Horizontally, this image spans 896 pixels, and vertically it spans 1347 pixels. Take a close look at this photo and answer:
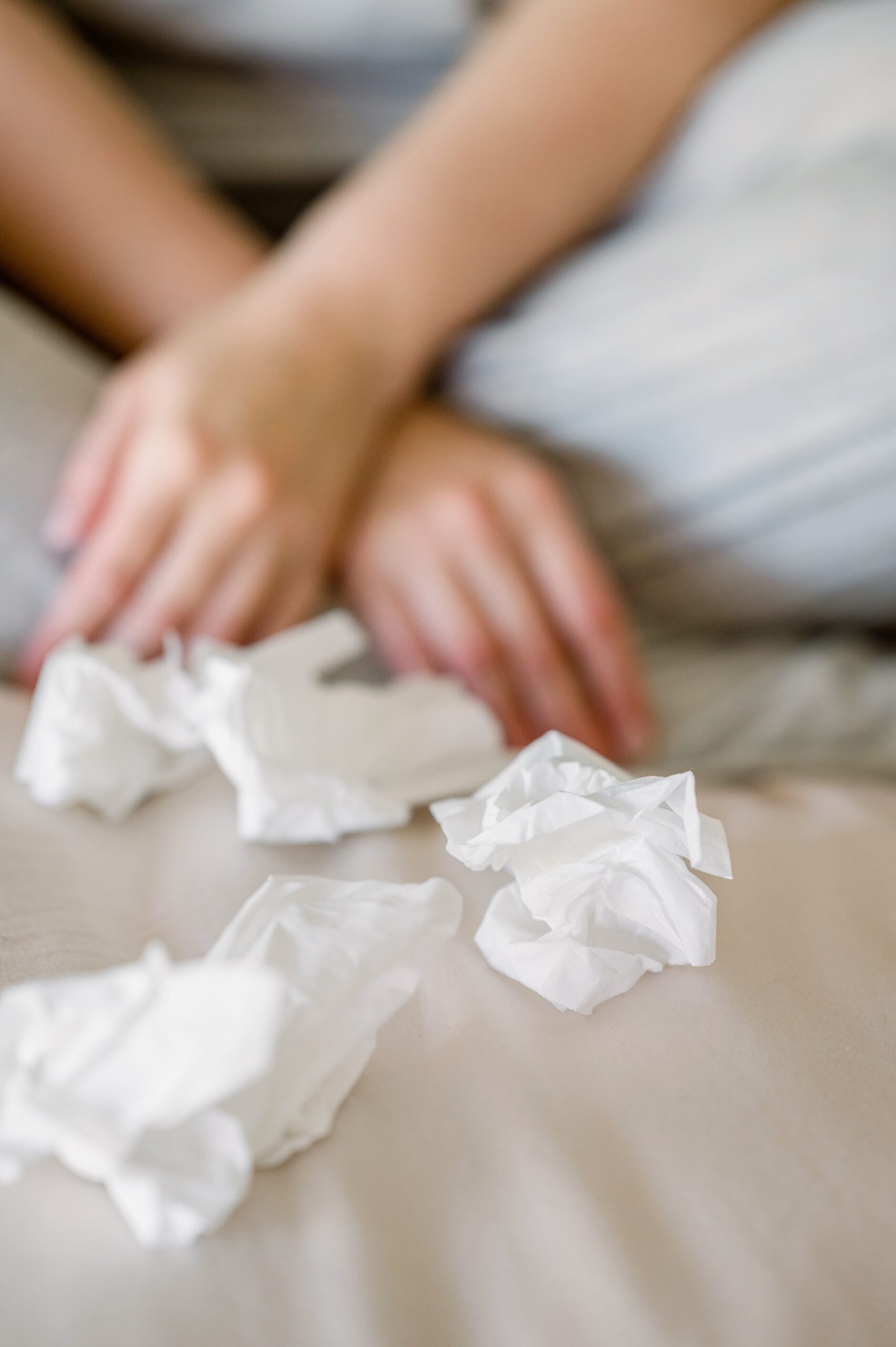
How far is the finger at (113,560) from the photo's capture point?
0.33 metres

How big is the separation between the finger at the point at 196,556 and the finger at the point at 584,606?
11cm

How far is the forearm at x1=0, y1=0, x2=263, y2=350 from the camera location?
443mm

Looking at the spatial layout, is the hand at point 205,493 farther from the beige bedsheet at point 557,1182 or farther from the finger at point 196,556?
the beige bedsheet at point 557,1182

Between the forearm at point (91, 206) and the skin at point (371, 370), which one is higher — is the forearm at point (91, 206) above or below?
above

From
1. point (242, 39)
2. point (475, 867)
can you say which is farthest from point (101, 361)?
point (475, 867)

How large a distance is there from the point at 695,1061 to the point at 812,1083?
0.02 meters

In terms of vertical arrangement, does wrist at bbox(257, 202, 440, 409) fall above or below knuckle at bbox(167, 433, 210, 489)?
above

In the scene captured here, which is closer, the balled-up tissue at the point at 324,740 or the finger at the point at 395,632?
the balled-up tissue at the point at 324,740

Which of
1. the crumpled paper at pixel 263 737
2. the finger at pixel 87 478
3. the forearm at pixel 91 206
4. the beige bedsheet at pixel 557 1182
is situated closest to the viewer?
the beige bedsheet at pixel 557 1182

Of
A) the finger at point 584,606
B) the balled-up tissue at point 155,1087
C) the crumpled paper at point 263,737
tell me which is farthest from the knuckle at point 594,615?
the balled-up tissue at point 155,1087

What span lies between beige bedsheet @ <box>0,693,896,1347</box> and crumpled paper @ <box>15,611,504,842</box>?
4cm

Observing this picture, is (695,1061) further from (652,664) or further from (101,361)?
(101,361)

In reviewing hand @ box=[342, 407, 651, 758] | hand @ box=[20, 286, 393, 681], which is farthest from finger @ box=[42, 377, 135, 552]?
hand @ box=[342, 407, 651, 758]

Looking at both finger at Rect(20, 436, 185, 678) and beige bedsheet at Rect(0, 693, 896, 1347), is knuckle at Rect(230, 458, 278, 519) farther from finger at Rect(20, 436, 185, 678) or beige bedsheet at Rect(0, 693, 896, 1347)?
beige bedsheet at Rect(0, 693, 896, 1347)
